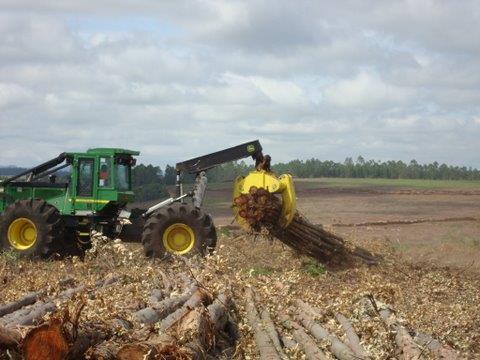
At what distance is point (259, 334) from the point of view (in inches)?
320

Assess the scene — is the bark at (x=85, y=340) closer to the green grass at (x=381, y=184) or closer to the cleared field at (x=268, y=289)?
the cleared field at (x=268, y=289)

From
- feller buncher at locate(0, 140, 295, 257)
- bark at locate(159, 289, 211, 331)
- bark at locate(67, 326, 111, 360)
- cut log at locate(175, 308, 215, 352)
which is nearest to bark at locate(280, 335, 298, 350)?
cut log at locate(175, 308, 215, 352)

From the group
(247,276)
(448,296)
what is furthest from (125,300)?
(448,296)

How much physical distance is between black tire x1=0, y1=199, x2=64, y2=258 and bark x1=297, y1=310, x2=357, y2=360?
22.2ft

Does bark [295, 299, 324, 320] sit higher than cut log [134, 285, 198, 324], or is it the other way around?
cut log [134, 285, 198, 324]

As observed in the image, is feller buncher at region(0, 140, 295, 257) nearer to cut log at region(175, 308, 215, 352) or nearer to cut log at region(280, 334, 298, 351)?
cut log at region(280, 334, 298, 351)

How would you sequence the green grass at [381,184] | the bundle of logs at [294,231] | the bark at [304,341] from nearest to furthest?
the bark at [304,341] → the bundle of logs at [294,231] → the green grass at [381,184]

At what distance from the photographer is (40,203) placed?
15281mm

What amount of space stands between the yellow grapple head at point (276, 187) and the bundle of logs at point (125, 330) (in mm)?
6139

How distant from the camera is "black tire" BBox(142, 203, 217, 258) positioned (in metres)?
15.1

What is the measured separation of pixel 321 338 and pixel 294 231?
769 centimetres

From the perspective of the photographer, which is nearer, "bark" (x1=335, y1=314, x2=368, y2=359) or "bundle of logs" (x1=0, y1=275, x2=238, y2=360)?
"bundle of logs" (x1=0, y1=275, x2=238, y2=360)

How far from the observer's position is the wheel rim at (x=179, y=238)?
15266mm

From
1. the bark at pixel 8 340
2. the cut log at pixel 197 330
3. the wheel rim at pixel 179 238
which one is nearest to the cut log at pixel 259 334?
the cut log at pixel 197 330
